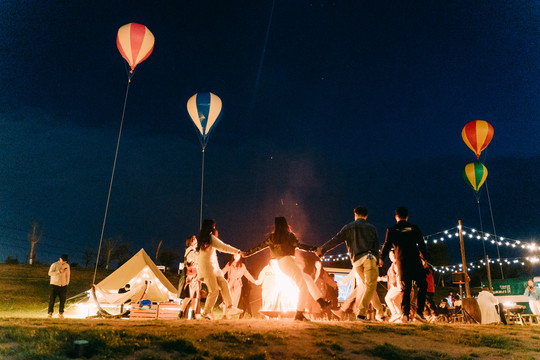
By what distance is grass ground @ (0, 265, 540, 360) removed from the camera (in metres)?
4.48

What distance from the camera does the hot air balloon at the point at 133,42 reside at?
48.7 ft

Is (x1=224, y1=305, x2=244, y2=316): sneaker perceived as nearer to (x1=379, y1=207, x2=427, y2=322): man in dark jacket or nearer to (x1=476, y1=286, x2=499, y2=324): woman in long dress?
(x1=379, y1=207, x2=427, y2=322): man in dark jacket

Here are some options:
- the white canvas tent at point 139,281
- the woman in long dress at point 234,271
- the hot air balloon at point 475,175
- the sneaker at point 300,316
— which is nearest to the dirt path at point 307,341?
the sneaker at point 300,316

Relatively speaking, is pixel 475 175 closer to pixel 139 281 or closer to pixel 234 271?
pixel 234 271

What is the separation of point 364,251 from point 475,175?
1752cm

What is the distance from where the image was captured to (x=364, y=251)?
749 centimetres

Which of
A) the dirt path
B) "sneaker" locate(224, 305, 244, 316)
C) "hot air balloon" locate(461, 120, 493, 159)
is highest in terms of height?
"hot air balloon" locate(461, 120, 493, 159)

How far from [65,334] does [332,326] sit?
393cm

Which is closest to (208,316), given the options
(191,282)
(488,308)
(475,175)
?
(191,282)

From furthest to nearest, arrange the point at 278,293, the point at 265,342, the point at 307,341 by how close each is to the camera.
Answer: the point at 278,293, the point at 307,341, the point at 265,342

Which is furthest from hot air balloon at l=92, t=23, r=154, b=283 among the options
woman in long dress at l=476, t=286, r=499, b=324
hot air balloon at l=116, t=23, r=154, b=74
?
woman in long dress at l=476, t=286, r=499, b=324

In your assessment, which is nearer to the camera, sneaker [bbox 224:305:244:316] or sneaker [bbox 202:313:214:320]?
sneaker [bbox 202:313:214:320]

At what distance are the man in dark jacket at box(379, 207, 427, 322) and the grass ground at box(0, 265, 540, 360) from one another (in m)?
0.80

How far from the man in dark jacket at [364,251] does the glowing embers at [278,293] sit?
37.0 inches
